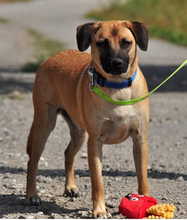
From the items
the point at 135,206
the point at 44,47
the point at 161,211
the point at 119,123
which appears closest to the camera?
the point at 161,211

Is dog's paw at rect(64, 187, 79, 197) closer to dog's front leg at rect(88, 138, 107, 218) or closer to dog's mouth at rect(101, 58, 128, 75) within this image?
dog's front leg at rect(88, 138, 107, 218)

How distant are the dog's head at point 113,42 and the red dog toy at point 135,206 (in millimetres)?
1104

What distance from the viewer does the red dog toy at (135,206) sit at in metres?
4.54

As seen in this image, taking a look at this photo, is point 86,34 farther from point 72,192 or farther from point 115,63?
point 72,192

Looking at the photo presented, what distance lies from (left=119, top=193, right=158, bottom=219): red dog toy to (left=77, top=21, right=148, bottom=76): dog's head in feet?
3.62

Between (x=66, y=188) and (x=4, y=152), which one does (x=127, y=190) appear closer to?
(x=66, y=188)

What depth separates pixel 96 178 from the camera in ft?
15.4

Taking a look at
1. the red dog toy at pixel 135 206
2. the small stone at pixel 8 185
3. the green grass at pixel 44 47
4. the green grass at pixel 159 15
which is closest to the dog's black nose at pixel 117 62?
the red dog toy at pixel 135 206

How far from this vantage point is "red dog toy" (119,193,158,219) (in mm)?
4543

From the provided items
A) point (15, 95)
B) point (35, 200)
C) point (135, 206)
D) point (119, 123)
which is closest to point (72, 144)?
point (35, 200)

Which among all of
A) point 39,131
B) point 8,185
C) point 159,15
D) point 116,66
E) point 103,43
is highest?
point 103,43

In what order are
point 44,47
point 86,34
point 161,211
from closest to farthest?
point 161,211
point 86,34
point 44,47

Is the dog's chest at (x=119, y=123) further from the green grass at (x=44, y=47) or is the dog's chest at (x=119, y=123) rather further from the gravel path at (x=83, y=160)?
the green grass at (x=44, y=47)

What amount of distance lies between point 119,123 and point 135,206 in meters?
0.73
